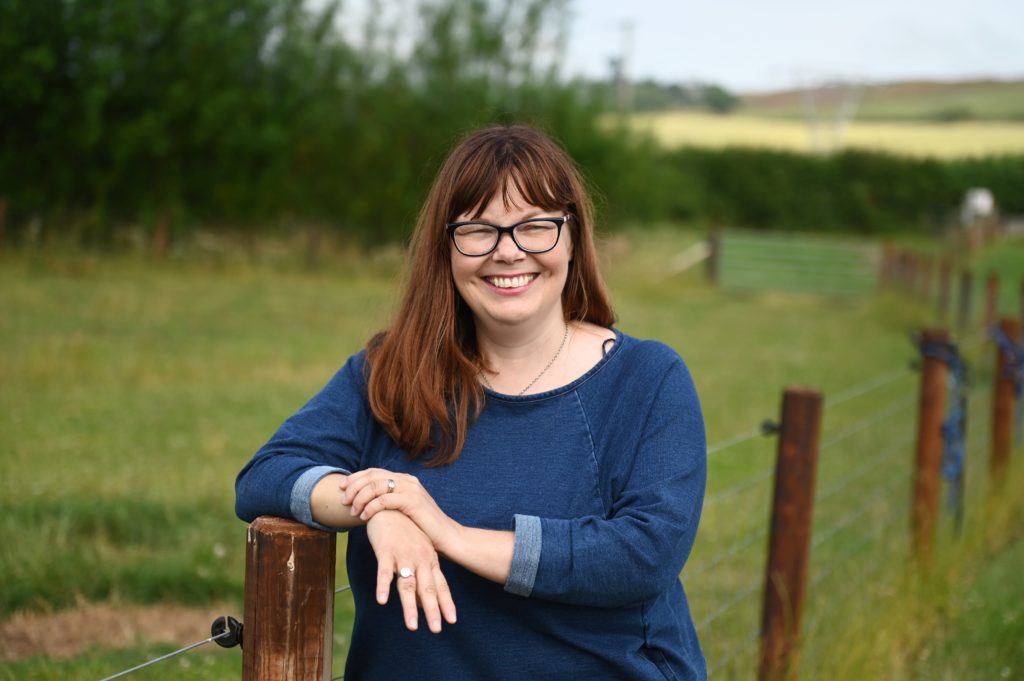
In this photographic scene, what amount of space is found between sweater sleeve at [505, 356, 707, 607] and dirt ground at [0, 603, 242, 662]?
8.40 feet

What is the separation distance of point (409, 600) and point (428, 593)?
3cm

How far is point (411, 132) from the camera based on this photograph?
912 inches

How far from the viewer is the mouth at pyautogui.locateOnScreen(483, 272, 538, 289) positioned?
2082 millimetres

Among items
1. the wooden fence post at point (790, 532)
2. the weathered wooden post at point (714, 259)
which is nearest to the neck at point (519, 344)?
the wooden fence post at point (790, 532)

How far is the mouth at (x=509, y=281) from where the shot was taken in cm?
208

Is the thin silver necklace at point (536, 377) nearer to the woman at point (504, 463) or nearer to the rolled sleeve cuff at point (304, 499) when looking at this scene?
the woman at point (504, 463)

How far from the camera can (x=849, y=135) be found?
53156mm

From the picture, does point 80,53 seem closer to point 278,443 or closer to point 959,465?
point 959,465

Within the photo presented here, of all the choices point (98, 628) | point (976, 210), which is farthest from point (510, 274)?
point (976, 210)

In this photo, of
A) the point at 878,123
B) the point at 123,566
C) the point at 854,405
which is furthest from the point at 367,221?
the point at 878,123

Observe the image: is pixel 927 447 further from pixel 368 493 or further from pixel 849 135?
pixel 849 135

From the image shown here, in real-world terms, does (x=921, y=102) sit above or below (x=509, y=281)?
above

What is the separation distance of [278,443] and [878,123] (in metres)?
62.7

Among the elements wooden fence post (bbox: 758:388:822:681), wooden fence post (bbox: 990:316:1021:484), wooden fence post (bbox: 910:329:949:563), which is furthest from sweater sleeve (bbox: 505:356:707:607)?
wooden fence post (bbox: 990:316:1021:484)
